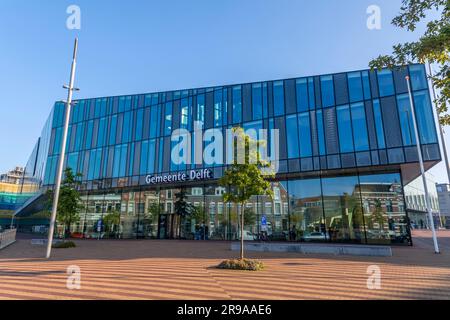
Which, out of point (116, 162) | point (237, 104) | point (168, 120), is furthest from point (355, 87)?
point (116, 162)

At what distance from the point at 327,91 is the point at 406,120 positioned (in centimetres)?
651

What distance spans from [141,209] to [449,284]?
2921 cm

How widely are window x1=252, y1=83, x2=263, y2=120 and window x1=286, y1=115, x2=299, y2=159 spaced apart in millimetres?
2823

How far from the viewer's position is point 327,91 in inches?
953

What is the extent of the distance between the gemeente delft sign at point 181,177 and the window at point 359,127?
43.6 feet

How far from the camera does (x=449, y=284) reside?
27.3ft

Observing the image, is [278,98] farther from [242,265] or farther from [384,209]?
[242,265]

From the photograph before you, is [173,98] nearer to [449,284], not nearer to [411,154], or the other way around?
[411,154]

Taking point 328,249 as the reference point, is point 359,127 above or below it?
above

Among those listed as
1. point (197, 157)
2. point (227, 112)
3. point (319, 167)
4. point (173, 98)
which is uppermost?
point (173, 98)

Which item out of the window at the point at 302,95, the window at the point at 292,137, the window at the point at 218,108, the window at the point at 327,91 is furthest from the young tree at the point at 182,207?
the window at the point at 327,91

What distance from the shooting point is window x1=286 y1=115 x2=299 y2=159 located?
958 inches

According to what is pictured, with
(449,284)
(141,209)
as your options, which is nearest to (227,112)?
(141,209)

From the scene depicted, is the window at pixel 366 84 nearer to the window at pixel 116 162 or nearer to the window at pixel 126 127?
the window at pixel 126 127
